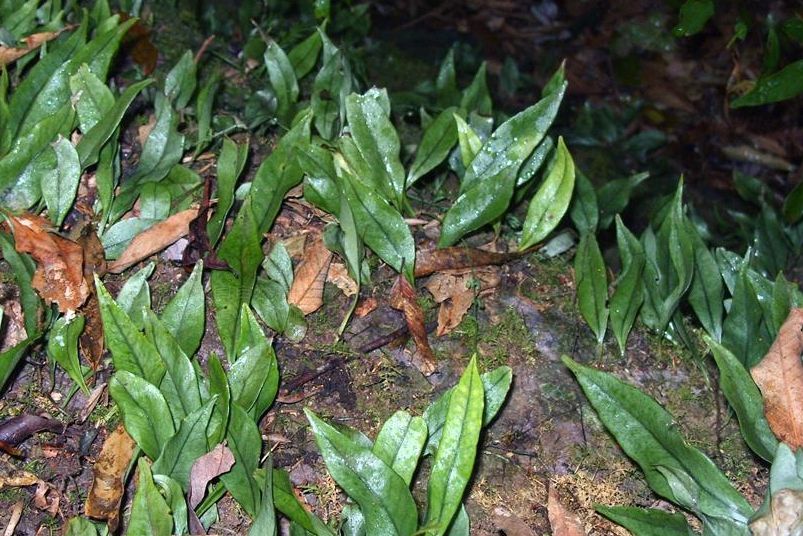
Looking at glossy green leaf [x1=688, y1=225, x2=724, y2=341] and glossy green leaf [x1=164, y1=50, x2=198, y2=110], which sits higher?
glossy green leaf [x1=164, y1=50, x2=198, y2=110]

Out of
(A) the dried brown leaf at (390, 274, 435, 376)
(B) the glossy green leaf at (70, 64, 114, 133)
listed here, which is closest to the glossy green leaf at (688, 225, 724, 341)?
(A) the dried brown leaf at (390, 274, 435, 376)

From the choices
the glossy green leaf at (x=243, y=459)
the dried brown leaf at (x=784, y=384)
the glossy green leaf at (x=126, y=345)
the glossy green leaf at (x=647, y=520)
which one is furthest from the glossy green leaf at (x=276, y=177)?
the dried brown leaf at (x=784, y=384)

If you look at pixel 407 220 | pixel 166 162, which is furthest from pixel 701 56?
pixel 166 162

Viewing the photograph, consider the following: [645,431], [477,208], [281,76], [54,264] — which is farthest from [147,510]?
[281,76]

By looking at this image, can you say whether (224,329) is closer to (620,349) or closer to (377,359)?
(377,359)

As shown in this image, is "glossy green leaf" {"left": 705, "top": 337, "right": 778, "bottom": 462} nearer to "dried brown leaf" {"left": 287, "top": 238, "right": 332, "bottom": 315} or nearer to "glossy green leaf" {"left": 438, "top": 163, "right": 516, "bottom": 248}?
"glossy green leaf" {"left": 438, "top": 163, "right": 516, "bottom": 248}
